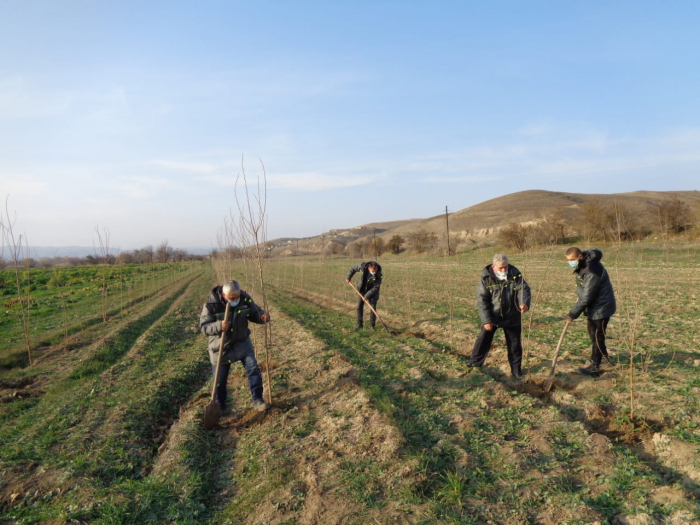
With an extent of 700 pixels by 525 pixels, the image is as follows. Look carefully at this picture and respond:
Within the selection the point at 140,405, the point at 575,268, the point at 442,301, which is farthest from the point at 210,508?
the point at 442,301

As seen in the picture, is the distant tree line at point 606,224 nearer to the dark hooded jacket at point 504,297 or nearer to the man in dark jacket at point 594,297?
the man in dark jacket at point 594,297

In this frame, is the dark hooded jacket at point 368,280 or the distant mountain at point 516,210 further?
the distant mountain at point 516,210

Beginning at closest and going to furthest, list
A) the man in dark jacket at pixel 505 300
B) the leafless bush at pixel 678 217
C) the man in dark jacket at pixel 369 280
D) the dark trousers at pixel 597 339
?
the dark trousers at pixel 597 339 → the man in dark jacket at pixel 505 300 → the man in dark jacket at pixel 369 280 → the leafless bush at pixel 678 217

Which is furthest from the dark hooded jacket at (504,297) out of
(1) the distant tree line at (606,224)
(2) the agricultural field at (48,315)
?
(1) the distant tree line at (606,224)

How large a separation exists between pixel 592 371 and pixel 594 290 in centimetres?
125

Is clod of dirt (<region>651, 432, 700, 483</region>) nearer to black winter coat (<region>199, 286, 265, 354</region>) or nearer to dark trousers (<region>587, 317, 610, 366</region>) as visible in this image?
dark trousers (<region>587, 317, 610, 366</region>)

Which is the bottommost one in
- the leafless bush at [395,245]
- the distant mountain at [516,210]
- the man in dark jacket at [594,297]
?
the man in dark jacket at [594,297]

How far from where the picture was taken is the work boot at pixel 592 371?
225 inches

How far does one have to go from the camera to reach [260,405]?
5.32m

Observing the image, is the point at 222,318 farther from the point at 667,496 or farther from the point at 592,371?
the point at 592,371

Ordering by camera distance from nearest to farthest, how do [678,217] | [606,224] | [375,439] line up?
[375,439] < [678,217] < [606,224]

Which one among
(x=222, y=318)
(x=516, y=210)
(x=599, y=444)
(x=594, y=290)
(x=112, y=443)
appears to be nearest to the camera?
(x=599, y=444)

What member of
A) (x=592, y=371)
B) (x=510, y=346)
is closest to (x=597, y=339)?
(x=592, y=371)

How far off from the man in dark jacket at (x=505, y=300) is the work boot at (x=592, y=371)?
890mm
